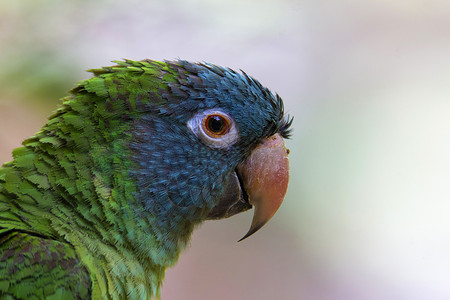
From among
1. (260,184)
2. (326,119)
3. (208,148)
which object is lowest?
(260,184)

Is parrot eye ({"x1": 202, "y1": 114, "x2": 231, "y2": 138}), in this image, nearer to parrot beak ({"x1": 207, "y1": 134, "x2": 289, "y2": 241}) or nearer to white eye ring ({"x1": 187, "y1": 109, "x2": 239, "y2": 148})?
white eye ring ({"x1": 187, "y1": 109, "x2": 239, "y2": 148})

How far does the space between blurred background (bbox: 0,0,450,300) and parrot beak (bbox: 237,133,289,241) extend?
136 cm

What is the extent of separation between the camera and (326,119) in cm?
265

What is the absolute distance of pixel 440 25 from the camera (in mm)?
2527

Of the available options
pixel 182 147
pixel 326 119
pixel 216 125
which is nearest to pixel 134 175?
pixel 182 147

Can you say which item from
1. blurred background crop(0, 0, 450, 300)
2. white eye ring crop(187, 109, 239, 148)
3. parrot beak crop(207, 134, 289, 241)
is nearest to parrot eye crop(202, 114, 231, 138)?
white eye ring crop(187, 109, 239, 148)

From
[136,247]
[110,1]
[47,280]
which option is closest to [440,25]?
[110,1]

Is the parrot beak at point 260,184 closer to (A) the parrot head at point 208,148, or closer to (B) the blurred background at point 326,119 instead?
(A) the parrot head at point 208,148

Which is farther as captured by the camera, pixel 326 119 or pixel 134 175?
pixel 326 119

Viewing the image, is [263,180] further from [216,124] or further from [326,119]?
[326,119]

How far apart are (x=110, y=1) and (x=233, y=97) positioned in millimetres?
1557

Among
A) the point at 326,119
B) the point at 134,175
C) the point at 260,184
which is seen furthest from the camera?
the point at 326,119

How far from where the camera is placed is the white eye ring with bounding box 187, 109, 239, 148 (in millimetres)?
1192

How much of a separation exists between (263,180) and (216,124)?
0.20 m
